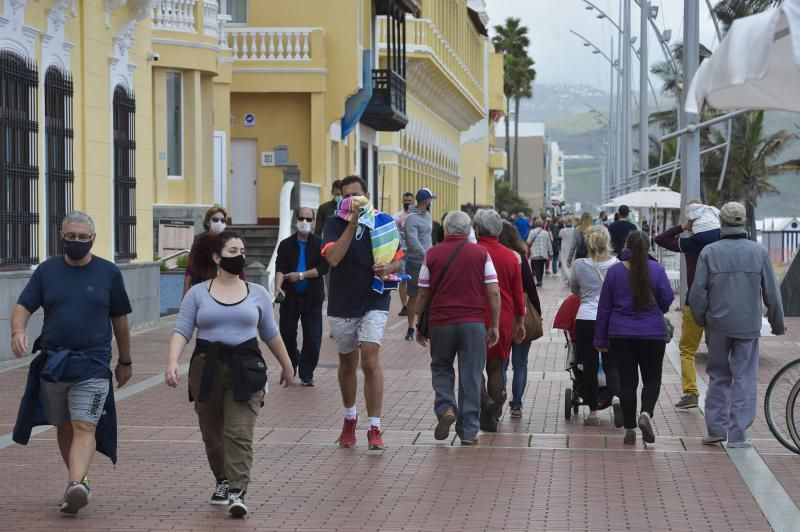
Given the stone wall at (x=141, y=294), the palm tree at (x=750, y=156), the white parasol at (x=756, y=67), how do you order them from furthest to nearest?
the palm tree at (x=750, y=156) < the stone wall at (x=141, y=294) < the white parasol at (x=756, y=67)

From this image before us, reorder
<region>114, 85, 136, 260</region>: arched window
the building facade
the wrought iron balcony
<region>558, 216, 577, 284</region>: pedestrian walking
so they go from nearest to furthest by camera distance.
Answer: <region>558, 216, 577, 284</region>: pedestrian walking, <region>114, 85, 136, 260</region>: arched window, the wrought iron balcony, the building facade

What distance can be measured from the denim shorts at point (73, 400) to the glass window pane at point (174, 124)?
2166 cm

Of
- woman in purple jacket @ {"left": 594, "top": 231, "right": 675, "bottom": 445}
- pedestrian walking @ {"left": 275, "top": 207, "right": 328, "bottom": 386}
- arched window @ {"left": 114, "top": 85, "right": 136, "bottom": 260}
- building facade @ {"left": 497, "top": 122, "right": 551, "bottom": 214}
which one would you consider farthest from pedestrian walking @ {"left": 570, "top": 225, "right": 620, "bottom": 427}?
building facade @ {"left": 497, "top": 122, "right": 551, "bottom": 214}

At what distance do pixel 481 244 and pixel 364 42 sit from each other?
26608mm

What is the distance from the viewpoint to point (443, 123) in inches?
2486

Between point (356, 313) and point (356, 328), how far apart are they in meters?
0.12

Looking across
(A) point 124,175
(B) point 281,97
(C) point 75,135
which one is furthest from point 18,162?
(B) point 281,97

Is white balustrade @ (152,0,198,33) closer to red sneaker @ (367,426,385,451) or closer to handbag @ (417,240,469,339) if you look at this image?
handbag @ (417,240,469,339)

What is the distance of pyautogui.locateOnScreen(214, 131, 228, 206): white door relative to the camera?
109ft

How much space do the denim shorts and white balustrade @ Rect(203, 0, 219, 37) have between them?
72.2 feet

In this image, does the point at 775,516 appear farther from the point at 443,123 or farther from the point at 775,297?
the point at 443,123

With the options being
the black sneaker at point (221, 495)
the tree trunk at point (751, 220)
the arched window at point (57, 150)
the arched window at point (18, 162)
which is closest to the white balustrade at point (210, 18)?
the arched window at point (57, 150)

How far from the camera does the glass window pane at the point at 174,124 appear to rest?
29906 mm

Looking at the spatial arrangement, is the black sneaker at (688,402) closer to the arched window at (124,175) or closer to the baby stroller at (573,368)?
the baby stroller at (573,368)
